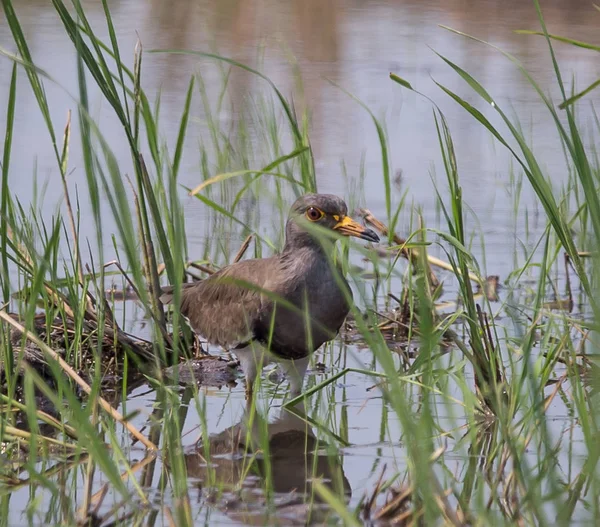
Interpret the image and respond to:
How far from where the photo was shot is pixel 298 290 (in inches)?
205

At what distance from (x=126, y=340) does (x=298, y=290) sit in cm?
78

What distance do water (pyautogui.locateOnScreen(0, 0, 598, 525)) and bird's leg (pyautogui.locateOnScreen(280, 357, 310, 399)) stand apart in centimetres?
7

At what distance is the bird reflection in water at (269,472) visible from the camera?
363 centimetres

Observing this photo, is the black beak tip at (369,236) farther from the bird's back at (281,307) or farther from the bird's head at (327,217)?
the bird's back at (281,307)

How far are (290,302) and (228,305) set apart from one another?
1.02 ft

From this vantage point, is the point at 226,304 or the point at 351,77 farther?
the point at 351,77

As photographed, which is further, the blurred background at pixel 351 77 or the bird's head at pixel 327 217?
the blurred background at pixel 351 77

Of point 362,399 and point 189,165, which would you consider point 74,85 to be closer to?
point 189,165

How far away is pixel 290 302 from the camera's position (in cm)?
529

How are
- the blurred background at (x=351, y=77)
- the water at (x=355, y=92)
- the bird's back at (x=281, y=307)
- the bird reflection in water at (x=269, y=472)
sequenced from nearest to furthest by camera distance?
1. the bird reflection in water at (x=269, y=472)
2. the bird's back at (x=281, y=307)
3. the water at (x=355, y=92)
4. the blurred background at (x=351, y=77)

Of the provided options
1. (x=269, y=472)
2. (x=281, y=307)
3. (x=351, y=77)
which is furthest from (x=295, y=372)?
(x=351, y=77)

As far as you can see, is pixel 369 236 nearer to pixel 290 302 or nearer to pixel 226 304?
pixel 290 302

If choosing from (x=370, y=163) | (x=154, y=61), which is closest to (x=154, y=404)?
(x=370, y=163)

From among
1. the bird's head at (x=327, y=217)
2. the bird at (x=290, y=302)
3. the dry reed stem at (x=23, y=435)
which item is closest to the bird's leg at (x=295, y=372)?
the bird at (x=290, y=302)
